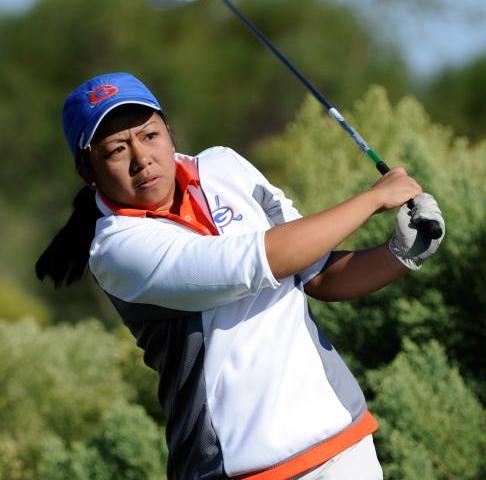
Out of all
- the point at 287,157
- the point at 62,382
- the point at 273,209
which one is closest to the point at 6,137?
the point at 287,157

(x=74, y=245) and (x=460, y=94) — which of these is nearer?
(x=74, y=245)

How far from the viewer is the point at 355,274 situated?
2980mm

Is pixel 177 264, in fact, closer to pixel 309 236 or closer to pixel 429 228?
pixel 309 236

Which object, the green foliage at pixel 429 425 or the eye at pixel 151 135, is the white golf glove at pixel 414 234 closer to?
the eye at pixel 151 135

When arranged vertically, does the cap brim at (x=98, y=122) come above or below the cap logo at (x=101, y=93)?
below

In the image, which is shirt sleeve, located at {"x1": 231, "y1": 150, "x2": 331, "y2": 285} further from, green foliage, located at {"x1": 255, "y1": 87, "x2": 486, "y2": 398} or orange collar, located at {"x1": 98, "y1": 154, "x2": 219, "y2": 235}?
green foliage, located at {"x1": 255, "y1": 87, "x2": 486, "y2": 398}

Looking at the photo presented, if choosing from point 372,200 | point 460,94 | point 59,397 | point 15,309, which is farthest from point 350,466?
point 460,94

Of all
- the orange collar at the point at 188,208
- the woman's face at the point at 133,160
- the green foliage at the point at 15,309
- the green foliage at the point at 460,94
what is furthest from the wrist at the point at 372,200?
the green foliage at the point at 460,94

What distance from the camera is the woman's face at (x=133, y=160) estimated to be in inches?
111

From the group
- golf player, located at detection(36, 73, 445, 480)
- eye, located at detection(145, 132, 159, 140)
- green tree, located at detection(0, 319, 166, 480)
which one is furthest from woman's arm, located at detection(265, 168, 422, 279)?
green tree, located at detection(0, 319, 166, 480)

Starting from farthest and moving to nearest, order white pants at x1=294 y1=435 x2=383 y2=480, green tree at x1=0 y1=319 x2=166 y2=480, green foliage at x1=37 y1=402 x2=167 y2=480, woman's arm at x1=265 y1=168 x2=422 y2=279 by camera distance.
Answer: green tree at x1=0 y1=319 x2=166 y2=480 < green foliage at x1=37 y1=402 x2=167 y2=480 < white pants at x1=294 y1=435 x2=383 y2=480 < woman's arm at x1=265 y1=168 x2=422 y2=279

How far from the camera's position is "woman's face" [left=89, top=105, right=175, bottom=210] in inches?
111

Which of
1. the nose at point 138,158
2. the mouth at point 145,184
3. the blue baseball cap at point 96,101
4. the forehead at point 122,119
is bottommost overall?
the mouth at point 145,184

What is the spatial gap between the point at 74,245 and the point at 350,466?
0.86 m
